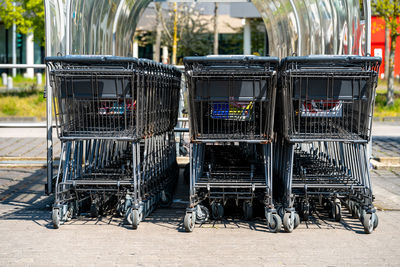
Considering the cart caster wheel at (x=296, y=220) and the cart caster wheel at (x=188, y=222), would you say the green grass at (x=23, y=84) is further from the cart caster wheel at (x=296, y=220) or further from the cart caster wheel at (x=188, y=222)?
the cart caster wheel at (x=296, y=220)

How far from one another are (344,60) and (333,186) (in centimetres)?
125

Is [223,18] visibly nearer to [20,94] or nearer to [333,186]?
[20,94]

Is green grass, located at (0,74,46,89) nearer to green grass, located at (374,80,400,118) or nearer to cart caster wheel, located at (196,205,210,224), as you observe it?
green grass, located at (374,80,400,118)

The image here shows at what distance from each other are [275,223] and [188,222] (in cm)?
85

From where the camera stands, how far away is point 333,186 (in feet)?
19.1

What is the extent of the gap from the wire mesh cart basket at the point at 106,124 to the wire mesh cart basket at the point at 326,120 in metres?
1.43

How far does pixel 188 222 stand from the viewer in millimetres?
5715

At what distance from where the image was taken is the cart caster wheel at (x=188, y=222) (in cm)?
571

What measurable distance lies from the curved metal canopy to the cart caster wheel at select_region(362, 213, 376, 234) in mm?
2301

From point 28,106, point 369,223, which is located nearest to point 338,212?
point 369,223

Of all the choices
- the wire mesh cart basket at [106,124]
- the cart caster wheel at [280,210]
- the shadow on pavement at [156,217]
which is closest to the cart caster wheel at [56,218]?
the wire mesh cart basket at [106,124]

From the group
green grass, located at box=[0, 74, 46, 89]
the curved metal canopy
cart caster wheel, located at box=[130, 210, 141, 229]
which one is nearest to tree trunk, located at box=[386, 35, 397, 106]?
the curved metal canopy

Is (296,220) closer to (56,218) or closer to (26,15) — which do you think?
(56,218)

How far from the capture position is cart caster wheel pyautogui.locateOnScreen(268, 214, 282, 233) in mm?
5703
